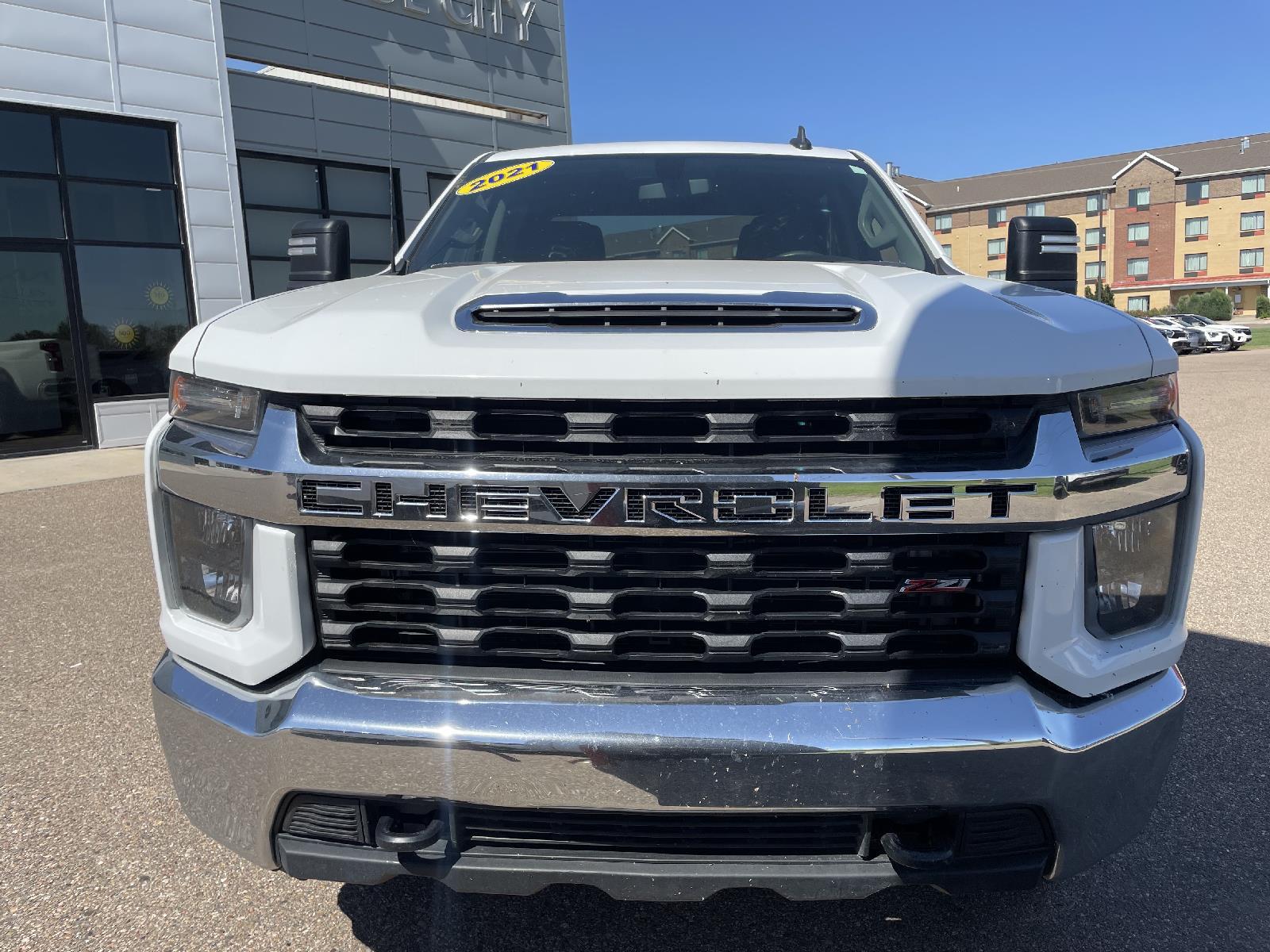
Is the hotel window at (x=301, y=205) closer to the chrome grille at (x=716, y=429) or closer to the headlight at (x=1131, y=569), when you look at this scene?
the chrome grille at (x=716, y=429)

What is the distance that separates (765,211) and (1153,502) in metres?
1.72

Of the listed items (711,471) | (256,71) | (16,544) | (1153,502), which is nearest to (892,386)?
(711,471)

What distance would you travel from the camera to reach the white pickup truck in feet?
4.96

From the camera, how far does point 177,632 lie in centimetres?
175

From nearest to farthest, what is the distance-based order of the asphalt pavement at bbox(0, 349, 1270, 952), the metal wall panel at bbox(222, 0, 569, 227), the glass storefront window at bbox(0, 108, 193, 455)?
the asphalt pavement at bbox(0, 349, 1270, 952), the glass storefront window at bbox(0, 108, 193, 455), the metal wall panel at bbox(222, 0, 569, 227)

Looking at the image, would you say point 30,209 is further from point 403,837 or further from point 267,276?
point 403,837

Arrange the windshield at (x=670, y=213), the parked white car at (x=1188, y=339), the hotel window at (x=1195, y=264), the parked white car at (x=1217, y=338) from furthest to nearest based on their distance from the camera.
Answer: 1. the hotel window at (x=1195, y=264)
2. the parked white car at (x=1217, y=338)
3. the parked white car at (x=1188, y=339)
4. the windshield at (x=670, y=213)

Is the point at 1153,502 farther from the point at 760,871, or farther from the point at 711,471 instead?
the point at 760,871

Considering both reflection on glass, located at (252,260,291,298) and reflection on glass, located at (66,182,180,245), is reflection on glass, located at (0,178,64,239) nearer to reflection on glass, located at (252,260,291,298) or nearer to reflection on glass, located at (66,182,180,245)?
reflection on glass, located at (66,182,180,245)

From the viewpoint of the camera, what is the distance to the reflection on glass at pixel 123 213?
9984mm

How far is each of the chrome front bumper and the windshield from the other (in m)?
1.55

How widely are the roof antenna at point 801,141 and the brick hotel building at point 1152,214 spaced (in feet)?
218

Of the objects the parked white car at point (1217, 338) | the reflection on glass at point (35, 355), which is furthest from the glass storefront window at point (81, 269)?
the parked white car at point (1217, 338)

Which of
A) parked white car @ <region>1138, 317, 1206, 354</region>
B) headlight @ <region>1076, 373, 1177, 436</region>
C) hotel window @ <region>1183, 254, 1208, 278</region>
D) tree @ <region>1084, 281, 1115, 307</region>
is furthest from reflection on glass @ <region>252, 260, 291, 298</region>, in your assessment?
hotel window @ <region>1183, 254, 1208, 278</region>
